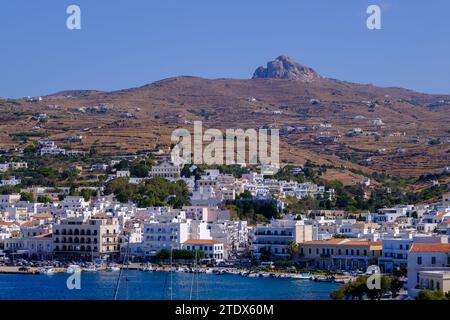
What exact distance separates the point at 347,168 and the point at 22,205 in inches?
937

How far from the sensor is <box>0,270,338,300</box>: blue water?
2058 centimetres

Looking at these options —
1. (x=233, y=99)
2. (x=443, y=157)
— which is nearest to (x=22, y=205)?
(x=443, y=157)

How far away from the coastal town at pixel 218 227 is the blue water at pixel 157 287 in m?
0.73

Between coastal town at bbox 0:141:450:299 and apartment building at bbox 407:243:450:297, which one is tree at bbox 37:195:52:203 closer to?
coastal town at bbox 0:141:450:299

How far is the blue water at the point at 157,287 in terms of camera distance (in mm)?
20578

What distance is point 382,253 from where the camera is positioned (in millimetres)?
26812

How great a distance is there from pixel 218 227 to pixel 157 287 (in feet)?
34.2

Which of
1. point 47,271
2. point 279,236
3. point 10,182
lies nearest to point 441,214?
point 279,236

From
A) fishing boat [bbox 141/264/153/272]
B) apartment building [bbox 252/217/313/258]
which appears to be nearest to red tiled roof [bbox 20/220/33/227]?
fishing boat [bbox 141/264/153/272]

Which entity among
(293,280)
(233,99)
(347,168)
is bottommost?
(293,280)

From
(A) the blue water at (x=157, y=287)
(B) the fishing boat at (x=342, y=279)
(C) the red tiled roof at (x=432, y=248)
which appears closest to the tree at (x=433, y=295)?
(A) the blue water at (x=157, y=287)

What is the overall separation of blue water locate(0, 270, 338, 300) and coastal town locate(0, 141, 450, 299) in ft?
2.39

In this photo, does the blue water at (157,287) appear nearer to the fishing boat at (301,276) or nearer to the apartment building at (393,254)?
the fishing boat at (301,276)
